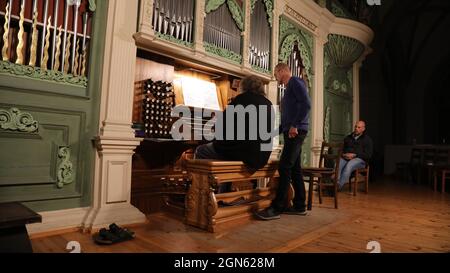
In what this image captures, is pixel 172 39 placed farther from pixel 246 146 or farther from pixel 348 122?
pixel 348 122

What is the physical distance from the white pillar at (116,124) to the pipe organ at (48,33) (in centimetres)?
23

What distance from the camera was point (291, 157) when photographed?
2.98 meters

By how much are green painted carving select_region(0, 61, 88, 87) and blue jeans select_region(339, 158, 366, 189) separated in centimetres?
433

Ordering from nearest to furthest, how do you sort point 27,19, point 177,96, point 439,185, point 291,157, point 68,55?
point 27,19 < point 68,55 < point 291,157 < point 177,96 < point 439,185

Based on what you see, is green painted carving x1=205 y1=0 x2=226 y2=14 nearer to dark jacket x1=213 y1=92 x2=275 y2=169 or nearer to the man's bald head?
dark jacket x1=213 y1=92 x2=275 y2=169

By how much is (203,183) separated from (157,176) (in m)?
0.95

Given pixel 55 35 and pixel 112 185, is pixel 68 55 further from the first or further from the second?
pixel 112 185

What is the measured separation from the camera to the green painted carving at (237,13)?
13.0 ft

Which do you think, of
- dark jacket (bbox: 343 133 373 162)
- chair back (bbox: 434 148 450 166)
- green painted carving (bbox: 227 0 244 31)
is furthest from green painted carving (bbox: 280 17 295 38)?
chair back (bbox: 434 148 450 166)

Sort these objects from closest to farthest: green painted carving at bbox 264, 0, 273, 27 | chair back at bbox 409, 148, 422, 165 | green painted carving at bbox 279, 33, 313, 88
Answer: green painted carving at bbox 264, 0, 273, 27
green painted carving at bbox 279, 33, 313, 88
chair back at bbox 409, 148, 422, 165

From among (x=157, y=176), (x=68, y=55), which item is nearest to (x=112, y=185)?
(x=157, y=176)

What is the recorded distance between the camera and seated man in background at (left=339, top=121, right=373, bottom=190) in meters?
5.02

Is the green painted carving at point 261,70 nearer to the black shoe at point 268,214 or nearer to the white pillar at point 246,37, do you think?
the white pillar at point 246,37
